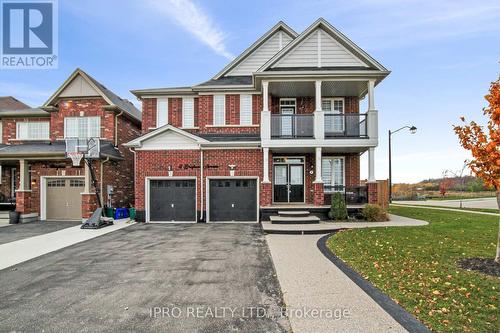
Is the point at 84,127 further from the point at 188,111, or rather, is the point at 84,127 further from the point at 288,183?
the point at 288,183

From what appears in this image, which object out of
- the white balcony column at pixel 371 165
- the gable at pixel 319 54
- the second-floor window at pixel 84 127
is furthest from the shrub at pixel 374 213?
the second-floor window at pixel 84 127

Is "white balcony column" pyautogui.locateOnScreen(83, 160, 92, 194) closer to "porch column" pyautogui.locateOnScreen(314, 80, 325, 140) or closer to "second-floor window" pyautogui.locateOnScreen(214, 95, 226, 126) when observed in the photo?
"second-floor window" pyautogui.locateOnScreen(214, 95, 226, 126)

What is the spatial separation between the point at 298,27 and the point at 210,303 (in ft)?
53.2

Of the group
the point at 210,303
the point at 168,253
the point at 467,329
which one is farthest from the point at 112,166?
the point at 467,329

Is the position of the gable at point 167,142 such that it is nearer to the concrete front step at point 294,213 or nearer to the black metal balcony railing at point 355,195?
the concrete front step at point 294,213

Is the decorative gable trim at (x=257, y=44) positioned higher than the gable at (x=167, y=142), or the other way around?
the decorative gable trim at (x=257, y=44)

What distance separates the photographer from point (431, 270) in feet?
18.1

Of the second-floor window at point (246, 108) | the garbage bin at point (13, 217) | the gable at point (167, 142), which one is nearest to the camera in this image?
the gable at point (167, 142)

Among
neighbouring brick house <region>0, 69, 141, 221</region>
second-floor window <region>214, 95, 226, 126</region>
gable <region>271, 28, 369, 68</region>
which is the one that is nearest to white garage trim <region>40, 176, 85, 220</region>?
neighbouring brick house <region>0, 69, 141, 221</region>

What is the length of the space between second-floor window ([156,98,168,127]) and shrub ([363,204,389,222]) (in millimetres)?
11854

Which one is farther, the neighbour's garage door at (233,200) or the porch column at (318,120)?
the neighbour's garage door at (233,200)

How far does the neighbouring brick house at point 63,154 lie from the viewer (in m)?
14.2

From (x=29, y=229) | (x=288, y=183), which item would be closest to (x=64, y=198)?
(x=29, y=229)

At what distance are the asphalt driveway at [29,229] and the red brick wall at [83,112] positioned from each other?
5.17m
